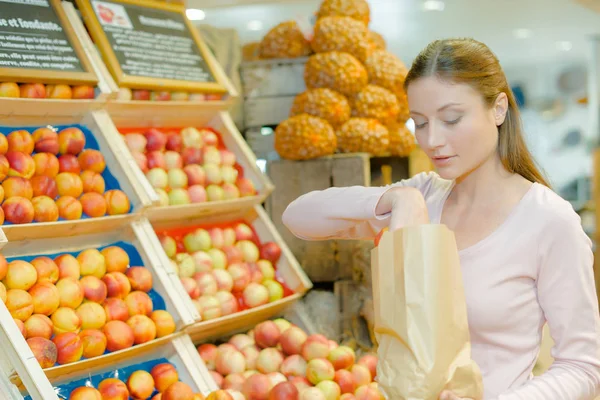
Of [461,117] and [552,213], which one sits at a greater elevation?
[461,117]

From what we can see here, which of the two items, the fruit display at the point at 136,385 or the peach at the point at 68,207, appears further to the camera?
the peach at the point at 68,207

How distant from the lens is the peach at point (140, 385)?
2275 mm

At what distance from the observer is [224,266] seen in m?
2.88

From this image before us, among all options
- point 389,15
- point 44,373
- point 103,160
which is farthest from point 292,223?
point 389,15

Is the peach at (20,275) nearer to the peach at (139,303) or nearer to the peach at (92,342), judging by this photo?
the peach at (92,342)

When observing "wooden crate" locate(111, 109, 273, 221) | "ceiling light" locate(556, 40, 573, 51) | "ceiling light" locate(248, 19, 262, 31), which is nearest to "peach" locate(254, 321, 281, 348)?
"wooden crate" locate(111, 109, 273, 221)

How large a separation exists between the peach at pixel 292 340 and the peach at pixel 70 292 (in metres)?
0.79

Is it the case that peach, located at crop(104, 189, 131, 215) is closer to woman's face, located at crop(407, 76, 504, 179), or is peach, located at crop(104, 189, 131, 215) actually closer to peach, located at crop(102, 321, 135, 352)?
peach, located at crop(102, 321, 135, 352)

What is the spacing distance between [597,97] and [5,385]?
8.52 metres

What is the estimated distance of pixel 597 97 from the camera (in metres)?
9.02

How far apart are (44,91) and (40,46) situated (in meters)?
0.16

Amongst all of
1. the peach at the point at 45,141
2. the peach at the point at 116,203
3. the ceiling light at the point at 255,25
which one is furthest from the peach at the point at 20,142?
the ceiling light at the point at 255,25

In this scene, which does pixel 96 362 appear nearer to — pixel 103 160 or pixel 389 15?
pixel 103 160

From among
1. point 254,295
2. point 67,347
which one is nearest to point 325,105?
point 254,295
